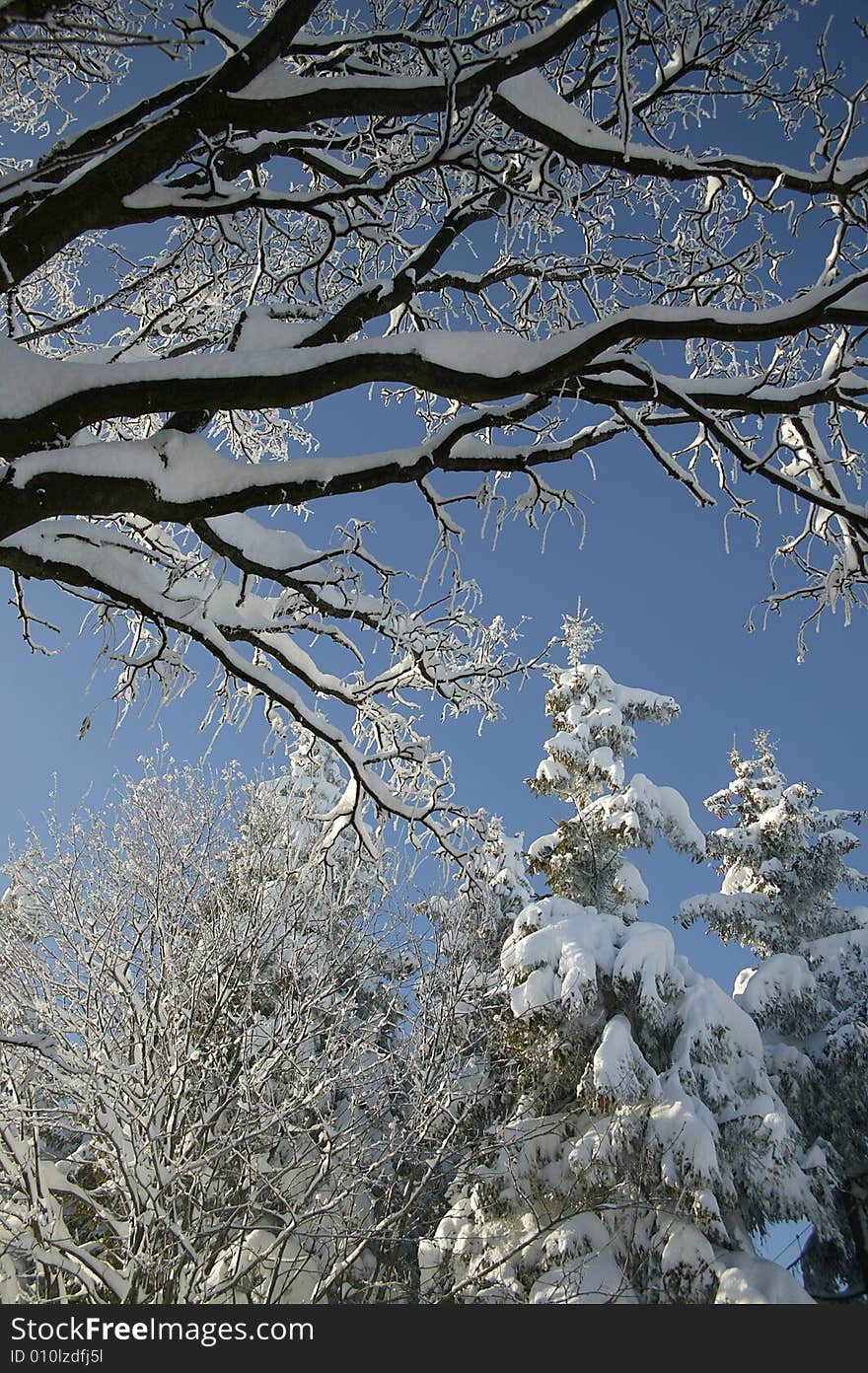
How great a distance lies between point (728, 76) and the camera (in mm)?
4414

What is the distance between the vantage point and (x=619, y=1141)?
898cm

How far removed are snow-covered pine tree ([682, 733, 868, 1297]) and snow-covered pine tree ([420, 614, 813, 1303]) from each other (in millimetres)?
1944

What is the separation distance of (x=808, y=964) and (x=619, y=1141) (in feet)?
20.4

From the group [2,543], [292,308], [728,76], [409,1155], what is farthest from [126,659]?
[409,1155]

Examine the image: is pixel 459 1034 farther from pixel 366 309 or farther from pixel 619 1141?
pixel 366 309

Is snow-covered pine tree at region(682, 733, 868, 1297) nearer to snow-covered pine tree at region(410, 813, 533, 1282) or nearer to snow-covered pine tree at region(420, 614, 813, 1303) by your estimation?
snow-covered pine tree at region(420, 614, 813, 1303)

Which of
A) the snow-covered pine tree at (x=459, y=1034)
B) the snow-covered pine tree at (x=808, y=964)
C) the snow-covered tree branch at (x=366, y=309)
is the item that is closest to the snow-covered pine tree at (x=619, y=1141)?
the snow-covered pine tree at (x=459, y=1034)

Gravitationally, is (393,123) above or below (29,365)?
above

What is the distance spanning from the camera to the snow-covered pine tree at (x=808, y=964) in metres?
12.4

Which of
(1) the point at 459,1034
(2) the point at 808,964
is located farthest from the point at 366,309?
(2) the point at 808,964

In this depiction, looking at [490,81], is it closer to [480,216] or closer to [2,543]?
[480,216]

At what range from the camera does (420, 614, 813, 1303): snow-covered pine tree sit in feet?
27.3

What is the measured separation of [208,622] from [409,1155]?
252 inches

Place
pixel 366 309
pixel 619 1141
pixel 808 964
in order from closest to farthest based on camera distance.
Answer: pixel 366 309
pixel 619 1141
pixel 808 964
